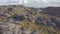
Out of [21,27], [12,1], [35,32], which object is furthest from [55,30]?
[12,1]

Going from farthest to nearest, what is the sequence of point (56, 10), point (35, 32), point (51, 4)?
point (51, 4), point (56, 10), point (35, 32)

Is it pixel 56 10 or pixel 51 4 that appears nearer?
pixel 56 10

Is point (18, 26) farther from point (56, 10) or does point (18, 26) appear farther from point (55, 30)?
point (56, 10)

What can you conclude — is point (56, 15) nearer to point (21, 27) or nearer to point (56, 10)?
point (56, 10)

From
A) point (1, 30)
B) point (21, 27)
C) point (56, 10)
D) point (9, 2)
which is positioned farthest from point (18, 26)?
point (9, 2)

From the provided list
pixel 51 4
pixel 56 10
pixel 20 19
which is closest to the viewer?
pixel 20 19

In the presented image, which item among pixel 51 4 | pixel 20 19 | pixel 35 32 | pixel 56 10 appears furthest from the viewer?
pixel 51 4
